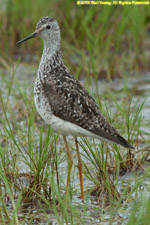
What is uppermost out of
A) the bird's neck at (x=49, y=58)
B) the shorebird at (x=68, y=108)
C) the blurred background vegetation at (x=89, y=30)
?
the blurred background vegetation at (x=89, y=30)

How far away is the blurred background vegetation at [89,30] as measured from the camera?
374 inches

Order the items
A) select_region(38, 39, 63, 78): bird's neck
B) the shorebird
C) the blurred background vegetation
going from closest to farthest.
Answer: the shorebird, select_region(38, 39, 63, 78): bird's neck, the blurred background vegetation

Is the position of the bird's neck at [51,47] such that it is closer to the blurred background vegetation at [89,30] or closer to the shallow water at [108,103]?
the shallow water at [108,103]

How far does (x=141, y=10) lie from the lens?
9.84 meters

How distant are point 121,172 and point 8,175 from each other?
1.36m

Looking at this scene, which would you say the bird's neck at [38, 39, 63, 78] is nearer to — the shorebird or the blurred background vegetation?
the shorebird

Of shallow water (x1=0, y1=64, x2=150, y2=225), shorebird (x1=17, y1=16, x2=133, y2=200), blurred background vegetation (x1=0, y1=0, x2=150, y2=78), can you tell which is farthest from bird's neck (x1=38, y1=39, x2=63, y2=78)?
blurred background vegetation (x1=0, y1=0, x2=150, y2=78)

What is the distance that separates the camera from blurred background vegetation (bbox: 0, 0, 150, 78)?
31.2 ft

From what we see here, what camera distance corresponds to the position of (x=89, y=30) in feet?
31.6

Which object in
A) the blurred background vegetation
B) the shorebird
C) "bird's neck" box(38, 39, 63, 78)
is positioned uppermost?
the blurred background vegetation

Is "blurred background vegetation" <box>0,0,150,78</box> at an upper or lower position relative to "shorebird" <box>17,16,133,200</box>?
upper

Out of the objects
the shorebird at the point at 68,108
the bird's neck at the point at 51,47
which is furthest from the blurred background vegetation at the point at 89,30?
the shorebird at the point at 68,108

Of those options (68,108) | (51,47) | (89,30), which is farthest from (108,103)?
(89,30)

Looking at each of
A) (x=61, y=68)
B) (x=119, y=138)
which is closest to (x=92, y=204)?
(x=119, y=138)
